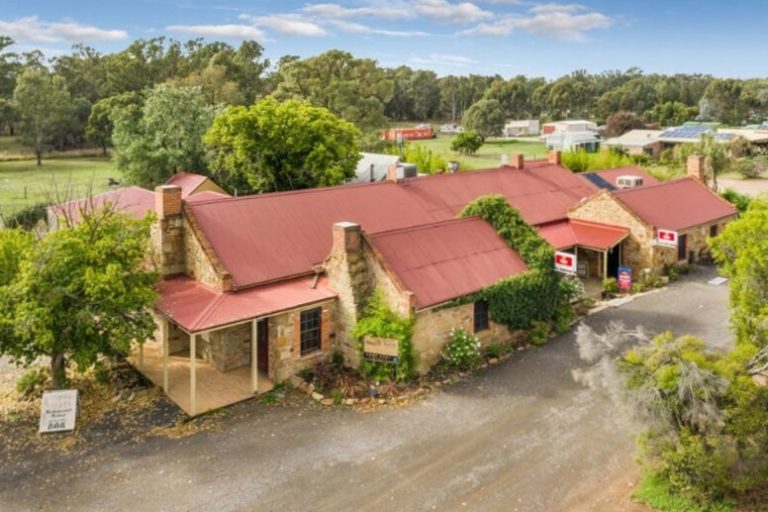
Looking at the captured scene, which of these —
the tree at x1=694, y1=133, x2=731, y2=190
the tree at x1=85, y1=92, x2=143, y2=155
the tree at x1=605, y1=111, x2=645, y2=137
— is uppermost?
the tree at x1=605, y1=111, x2=645, y2=137

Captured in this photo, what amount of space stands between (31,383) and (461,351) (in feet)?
39.4

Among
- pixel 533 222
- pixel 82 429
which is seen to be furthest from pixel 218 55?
pixel 82 429

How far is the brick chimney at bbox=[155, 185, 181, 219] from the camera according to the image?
19.5m

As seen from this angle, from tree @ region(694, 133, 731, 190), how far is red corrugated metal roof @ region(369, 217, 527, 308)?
3099 centimetres

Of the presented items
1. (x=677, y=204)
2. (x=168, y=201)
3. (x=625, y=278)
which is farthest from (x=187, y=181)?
(x=677, y=204)

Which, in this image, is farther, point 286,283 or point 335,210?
point 335,210

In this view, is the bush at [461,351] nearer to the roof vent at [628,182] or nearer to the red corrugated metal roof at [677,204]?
the red corrugated metal roof at [677,204]

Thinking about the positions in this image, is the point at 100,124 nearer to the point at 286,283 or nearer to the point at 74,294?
the point at 286,283

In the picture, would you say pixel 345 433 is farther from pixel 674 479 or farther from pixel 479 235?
pixel 479 235

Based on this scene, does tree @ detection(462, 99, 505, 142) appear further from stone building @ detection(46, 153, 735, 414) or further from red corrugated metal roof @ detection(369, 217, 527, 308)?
red corrugated metal roof @ detection(369, 217, 527, 308)

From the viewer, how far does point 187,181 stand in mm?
39188

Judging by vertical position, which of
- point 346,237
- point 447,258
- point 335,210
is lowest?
point 447,258

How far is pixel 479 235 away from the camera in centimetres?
2228

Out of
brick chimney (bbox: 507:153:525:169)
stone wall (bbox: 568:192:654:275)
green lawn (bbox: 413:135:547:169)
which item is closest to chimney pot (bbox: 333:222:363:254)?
stone wall (bbox: 568:192:654:275)
